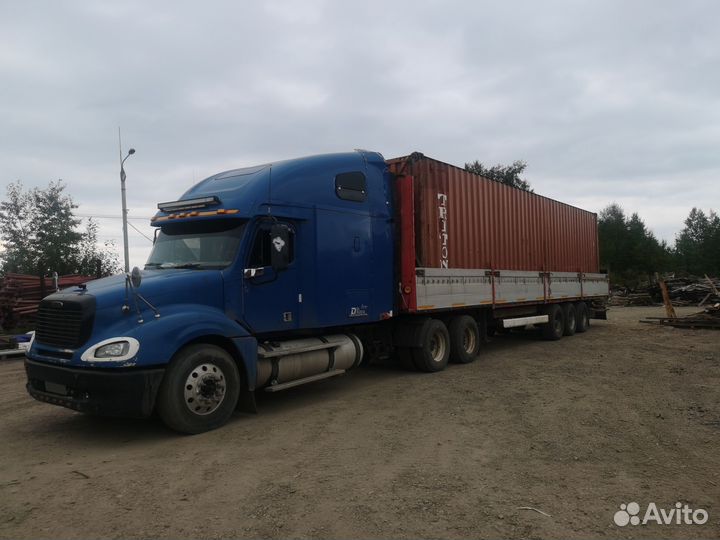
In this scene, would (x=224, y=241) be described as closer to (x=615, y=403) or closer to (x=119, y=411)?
(x=119, y=411)

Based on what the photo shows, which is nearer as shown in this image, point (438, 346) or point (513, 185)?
point (438, 346)

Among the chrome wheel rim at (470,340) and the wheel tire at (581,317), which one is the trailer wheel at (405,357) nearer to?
the chrome wheel rim at (470,340)

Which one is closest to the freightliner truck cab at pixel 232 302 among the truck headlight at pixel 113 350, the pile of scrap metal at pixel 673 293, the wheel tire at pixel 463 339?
the truck headlight at pixel 113 350

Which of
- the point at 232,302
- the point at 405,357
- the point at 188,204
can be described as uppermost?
the point at 188,204

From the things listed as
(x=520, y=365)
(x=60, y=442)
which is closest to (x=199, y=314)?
(x=60, y=442)

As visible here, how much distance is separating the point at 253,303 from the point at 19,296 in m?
12.6

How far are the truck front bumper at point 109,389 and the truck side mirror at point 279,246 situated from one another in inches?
72.6

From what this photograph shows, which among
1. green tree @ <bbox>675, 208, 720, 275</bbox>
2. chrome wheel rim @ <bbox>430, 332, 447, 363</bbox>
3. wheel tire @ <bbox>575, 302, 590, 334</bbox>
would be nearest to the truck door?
chrome wheel rim @ <bbox>430, 332, 447, 363</bbox>

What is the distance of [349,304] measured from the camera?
7.63 meters

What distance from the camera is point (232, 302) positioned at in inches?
239

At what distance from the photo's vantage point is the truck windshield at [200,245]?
6195mm

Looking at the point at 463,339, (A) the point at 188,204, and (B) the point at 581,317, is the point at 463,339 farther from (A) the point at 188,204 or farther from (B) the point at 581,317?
(B) the point at 581,317

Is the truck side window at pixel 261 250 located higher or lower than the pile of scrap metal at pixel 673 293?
higher

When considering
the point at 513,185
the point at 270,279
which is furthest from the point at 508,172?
the point at 270,279
